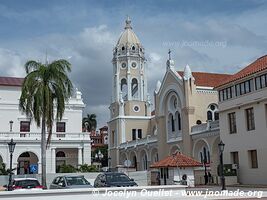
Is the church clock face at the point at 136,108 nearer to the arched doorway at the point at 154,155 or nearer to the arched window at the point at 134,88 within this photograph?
the arched window at the point at 134,88

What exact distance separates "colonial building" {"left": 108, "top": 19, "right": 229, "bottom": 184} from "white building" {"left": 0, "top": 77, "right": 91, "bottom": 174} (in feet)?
36.9

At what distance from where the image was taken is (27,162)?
4759 cm

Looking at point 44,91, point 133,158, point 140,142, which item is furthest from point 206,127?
point 133,158

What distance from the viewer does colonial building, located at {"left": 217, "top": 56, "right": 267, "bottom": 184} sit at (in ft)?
112

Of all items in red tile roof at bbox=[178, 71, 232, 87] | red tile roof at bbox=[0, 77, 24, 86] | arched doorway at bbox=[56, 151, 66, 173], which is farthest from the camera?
red tile roof at bbox=[178, 71, 232, 87]

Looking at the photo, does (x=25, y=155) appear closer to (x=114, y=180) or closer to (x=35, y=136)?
(x=35, y=136)

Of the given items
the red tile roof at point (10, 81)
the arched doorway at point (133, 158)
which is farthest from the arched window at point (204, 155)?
the red tile roof at point (10, 81)

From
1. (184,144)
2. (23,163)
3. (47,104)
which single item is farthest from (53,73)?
(184,144)

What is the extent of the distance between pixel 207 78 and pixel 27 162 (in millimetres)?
24173

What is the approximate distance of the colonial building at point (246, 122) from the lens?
34.2 m

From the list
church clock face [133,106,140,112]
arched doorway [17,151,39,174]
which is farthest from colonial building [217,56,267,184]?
church clock face [133,106,140,112]

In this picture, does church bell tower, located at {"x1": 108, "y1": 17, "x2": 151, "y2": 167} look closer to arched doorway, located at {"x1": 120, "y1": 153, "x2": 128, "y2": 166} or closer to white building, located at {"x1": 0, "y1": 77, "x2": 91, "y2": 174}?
arched doorway, located at {"x1": 120, "y1": 153, "x2": 128, "y2": 166}

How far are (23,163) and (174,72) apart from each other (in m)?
20.6

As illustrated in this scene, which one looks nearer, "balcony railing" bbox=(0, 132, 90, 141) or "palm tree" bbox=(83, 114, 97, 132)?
"balcony railing" bbox=(0, 132, 90, 141)
